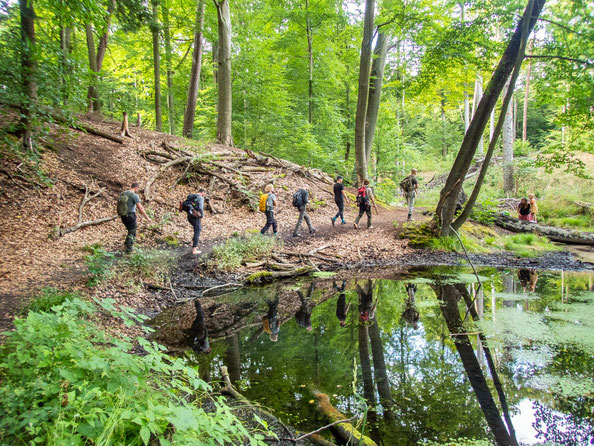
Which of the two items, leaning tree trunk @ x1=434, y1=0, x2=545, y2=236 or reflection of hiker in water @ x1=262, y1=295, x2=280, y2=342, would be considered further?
leaning tree trunk @ x1=434, y1=0, x2=545, y2=236

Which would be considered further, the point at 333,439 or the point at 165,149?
the point at 165,149

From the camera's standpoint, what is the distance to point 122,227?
9.84 meters

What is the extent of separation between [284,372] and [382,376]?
1.28m

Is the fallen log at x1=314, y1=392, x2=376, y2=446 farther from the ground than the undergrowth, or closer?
closer

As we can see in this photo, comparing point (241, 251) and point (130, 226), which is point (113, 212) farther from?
point (241, 251)

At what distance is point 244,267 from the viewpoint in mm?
8672

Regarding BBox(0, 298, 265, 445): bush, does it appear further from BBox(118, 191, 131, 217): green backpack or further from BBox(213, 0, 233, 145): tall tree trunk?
BBox(213, 0, 233, 145): tall tree trunk

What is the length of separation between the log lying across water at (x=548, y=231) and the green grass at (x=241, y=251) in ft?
34.3

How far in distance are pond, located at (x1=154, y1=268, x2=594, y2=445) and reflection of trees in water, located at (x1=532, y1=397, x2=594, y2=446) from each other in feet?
0.04

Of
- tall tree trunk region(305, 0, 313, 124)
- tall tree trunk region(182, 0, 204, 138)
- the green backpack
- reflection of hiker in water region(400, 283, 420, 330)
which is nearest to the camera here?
reflection of hiker in water region(400, 283, 420, 330)

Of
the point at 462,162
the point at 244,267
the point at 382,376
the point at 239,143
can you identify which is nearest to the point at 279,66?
the point at 239,143

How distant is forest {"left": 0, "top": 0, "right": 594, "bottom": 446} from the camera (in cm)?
255

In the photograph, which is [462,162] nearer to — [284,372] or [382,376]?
[382,376]

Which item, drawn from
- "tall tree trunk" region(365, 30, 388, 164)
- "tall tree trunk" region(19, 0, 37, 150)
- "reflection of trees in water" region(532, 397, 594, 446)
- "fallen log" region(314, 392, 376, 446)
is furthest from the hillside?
"reflection of trees in water" region(532, 397, 594, 446)
